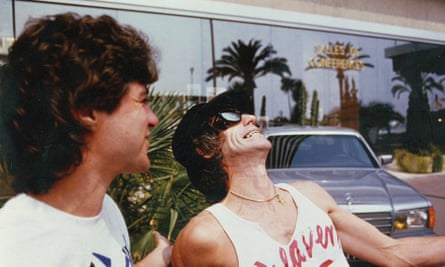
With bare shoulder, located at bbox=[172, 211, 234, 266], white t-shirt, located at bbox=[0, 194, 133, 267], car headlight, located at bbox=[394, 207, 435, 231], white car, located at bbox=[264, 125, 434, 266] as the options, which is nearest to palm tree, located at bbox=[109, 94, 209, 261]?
white car, located at bbox=[264, 125, 434, 266]

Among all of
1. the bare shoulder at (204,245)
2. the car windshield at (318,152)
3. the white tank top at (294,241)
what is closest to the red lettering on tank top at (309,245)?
the white tank top at (294,241)

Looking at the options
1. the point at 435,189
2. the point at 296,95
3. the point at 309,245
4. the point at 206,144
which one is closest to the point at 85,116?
the point at 206,144

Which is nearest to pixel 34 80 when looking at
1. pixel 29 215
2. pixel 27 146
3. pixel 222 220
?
pixel 27 146

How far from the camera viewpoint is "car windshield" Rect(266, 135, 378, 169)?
2.68 meters

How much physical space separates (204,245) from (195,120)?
1.29 feet

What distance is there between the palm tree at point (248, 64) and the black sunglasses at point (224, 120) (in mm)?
928

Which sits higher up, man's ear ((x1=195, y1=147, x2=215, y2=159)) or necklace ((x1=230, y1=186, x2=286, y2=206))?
man's ear ((x1=195, y1=147, x2=215, y2=159))

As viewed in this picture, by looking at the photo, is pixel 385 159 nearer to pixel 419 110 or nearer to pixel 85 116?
pixel 419 110

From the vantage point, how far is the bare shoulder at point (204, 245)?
3.81 ft

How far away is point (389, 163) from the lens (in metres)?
3.00

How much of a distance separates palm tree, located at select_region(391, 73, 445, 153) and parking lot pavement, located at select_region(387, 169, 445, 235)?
0.18 m

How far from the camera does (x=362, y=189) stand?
252 centimetres

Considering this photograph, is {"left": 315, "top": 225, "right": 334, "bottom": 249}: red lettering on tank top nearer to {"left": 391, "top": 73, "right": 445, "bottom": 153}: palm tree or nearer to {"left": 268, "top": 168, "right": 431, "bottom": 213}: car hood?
{"left": 268, "top": 168, "right": 431, "bottom": 213}: car hood

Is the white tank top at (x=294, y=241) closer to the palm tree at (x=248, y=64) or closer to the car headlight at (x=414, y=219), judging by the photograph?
the palm tree at (x=248, y=64)
